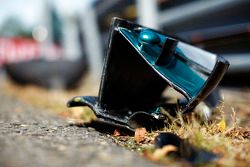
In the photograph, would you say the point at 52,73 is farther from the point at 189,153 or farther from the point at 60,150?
the point at 189,153

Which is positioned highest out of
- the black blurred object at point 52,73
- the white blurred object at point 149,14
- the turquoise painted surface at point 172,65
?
the white blurred object at point 149,14

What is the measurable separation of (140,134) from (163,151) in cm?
71

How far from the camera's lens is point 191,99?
307cm

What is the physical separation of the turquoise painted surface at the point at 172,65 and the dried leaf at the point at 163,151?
0.68m

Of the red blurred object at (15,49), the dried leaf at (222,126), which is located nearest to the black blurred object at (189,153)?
the dried leaf at (222,126)

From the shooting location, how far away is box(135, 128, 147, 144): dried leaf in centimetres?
307

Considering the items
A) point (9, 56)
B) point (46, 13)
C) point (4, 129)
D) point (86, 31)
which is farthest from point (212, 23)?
point (9, 56)

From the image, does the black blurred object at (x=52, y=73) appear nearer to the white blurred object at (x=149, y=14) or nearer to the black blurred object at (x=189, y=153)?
the white blurred object at (x=149, y=14)

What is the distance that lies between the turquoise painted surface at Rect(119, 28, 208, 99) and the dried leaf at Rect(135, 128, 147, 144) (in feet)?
1.32

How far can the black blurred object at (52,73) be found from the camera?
9.70 meters

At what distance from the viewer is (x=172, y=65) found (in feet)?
11.2

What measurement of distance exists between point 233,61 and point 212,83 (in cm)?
373

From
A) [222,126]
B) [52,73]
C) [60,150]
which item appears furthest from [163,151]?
[52,73]

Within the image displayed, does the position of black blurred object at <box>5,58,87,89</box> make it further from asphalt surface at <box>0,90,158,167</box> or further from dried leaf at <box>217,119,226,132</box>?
dried leaf at <box>217,119,226,132</box>
